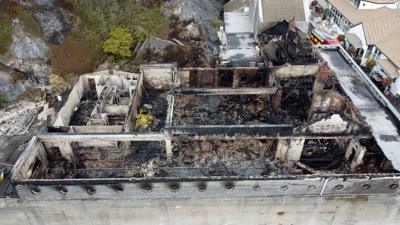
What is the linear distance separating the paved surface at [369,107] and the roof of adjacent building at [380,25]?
36.7 ft

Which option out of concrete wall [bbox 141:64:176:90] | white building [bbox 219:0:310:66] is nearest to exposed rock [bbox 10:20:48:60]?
concrete wall [bbox 141:64:176:90]

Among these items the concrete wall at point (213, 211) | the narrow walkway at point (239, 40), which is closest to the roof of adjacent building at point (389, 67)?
the narrow walkway at point (239, 40)

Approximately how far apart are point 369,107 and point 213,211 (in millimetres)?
12360

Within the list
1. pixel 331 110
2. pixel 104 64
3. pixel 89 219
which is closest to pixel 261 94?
pixel 331 110

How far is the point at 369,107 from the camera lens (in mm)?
22234

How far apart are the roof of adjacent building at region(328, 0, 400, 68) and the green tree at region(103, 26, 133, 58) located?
1051 inches

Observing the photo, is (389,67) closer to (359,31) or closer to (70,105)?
(359,31)

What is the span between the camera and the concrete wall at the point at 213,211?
1903cm

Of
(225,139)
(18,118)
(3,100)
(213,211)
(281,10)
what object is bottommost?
(18,118)

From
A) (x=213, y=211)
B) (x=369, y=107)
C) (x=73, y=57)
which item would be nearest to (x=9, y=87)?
(x=73, y=57)

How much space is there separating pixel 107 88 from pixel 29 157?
9.88m

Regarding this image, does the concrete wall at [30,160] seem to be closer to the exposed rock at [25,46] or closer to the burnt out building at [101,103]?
the burnt out building at [101,103]

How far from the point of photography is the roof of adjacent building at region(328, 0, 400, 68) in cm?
3575

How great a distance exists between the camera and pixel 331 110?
2141 centimetres
